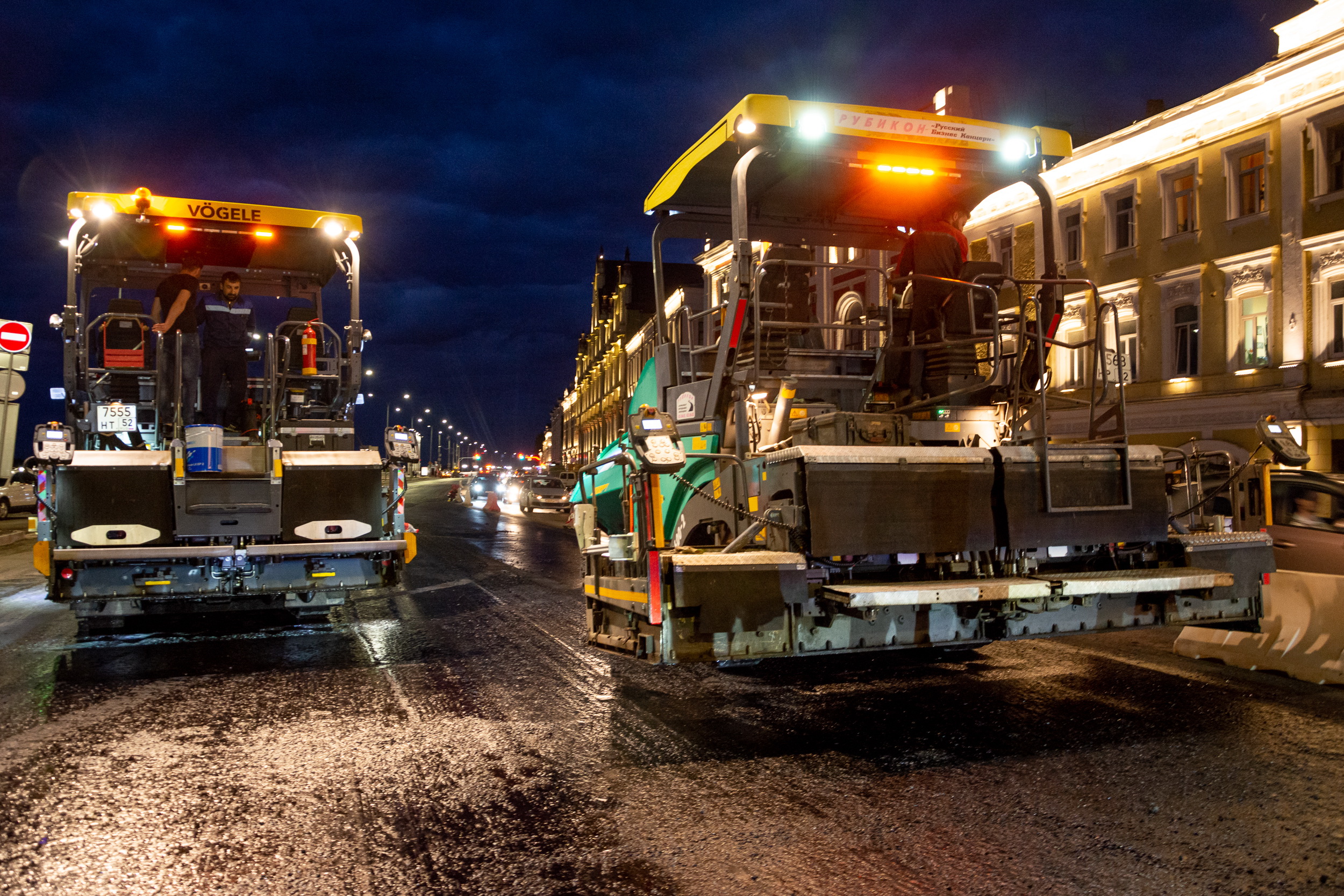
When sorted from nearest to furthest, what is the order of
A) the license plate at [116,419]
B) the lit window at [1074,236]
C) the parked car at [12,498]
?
the license plate at [116,419] → the lit window at [1074,236] → the parked car at [12,498]

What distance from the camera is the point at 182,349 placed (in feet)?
28.3

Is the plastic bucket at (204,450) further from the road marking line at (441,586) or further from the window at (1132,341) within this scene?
the window at (1132,341)

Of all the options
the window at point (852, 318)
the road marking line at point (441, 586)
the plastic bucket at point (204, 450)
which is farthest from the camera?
A: the road marking line at point (441, 586)

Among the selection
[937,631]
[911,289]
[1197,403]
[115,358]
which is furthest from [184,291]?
[1197,403]

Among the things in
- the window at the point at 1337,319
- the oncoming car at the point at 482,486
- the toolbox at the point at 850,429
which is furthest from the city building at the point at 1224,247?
the oncoming car at the point at 482,486

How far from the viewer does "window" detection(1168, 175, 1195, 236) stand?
24.1m

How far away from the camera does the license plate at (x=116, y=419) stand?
8.62 m

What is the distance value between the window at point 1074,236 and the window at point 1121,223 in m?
1.01

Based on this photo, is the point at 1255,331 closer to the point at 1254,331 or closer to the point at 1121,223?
the point at 1254,331

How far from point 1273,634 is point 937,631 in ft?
11.3

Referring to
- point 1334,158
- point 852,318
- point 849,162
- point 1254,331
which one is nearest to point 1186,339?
point 1254,331

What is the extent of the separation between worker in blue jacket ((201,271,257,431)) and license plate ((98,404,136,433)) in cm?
61

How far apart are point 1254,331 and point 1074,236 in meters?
6.29

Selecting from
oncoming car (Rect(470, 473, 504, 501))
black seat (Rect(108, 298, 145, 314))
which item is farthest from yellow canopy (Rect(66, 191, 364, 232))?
oncoming car (Rect(470, 473, 504, 501))
